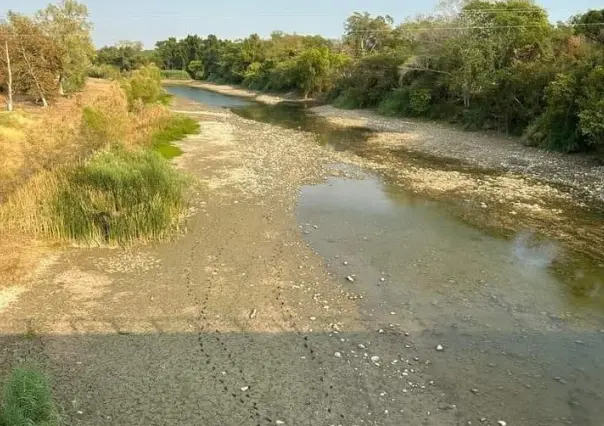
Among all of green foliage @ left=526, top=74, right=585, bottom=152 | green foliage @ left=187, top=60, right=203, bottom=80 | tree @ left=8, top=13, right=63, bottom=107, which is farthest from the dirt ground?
green foliage @ left=187, top=60, right=203, bottom=80

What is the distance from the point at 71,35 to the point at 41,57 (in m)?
16.1

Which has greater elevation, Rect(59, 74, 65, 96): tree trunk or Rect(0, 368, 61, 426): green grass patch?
Rect(59, 74, 65, 96): tree trunk

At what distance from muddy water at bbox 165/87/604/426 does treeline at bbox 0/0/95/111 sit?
2648cm

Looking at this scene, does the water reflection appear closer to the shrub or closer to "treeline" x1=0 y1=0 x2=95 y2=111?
the shrub

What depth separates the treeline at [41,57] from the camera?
36.1 m

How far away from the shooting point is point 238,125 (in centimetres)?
4803

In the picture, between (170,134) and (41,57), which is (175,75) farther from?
(170,134)

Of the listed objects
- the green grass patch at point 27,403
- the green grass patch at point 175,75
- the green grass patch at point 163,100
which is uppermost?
the green grass patch at point 175,75

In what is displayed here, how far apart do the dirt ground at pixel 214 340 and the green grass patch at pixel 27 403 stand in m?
0.95

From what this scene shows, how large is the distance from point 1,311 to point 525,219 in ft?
56.9

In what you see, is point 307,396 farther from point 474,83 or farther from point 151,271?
point 474,83

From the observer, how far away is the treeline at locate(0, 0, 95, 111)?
36.1 metres

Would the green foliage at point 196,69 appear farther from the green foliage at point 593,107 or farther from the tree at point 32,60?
the green foliage at point 593,107

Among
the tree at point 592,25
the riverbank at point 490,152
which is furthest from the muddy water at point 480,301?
the tree at point 592,25
